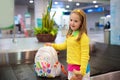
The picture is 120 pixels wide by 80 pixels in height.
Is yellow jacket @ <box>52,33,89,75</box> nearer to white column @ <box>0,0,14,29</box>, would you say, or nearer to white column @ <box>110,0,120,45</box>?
white column @ <box>0,0,14,29</box>

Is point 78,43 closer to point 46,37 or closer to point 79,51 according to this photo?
point 79,51

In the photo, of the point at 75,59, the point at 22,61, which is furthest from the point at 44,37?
the point at 75,59

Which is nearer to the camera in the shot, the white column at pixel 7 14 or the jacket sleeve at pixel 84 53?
the jacket sleeve at pixel 84 53

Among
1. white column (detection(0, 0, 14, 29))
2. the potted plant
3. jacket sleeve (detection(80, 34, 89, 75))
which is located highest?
white column (detection(0, 0, 14, 29))

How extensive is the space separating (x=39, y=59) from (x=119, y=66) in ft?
4.83

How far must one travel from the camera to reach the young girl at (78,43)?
5.56 ft

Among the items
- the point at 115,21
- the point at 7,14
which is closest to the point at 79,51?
the point at 7,14

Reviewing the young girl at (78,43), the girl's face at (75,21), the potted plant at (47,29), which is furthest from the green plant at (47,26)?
the girl's face at (75,21)

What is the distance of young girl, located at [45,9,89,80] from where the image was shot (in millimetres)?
1693

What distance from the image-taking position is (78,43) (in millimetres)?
1764

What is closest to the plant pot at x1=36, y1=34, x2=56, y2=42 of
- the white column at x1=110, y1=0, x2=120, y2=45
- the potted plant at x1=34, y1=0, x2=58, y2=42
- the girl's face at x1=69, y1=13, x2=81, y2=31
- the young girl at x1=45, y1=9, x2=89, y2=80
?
the potted plant at x1=34, y1=0, x2=58, y2=42

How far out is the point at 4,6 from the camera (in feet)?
12.5

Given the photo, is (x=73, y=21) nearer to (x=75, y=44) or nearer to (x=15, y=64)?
(x=75, y=44)

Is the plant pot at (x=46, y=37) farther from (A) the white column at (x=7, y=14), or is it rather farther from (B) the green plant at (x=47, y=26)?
(A) the white column at (x=7, y=14)
